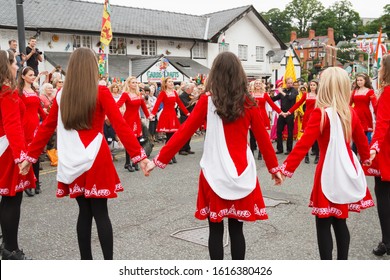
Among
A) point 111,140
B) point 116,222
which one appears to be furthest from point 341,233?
point 111,140

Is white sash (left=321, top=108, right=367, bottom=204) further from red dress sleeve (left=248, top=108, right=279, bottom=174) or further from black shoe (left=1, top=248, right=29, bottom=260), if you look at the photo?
black shoe (left=1, top=248, right=29, bottom=260)

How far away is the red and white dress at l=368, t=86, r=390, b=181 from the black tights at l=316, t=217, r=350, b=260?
0.95m

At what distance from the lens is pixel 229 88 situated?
330 cm

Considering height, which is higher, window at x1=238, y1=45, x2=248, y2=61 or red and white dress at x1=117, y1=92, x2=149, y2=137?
window at x1=238, y1=45, x2=248, y2=61

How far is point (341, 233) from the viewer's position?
366 cm

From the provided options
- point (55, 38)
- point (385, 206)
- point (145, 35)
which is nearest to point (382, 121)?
point (385, 206)

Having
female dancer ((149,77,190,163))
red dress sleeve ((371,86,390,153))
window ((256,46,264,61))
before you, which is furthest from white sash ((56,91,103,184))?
window ((256,46,264,61))

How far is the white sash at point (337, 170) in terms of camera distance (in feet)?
11.6

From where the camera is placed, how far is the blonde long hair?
356 centimetres

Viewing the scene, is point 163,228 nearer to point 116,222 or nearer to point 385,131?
point 116,222

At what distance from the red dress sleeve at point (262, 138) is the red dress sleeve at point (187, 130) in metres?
0.39

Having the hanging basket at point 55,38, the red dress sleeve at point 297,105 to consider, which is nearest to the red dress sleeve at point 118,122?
the red dress sleeve at point 297,105

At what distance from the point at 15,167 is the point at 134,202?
2.63m

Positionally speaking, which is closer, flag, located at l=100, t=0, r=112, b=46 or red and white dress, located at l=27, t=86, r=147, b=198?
red and white dress, located at l=27, t=86, r=147, b=198
